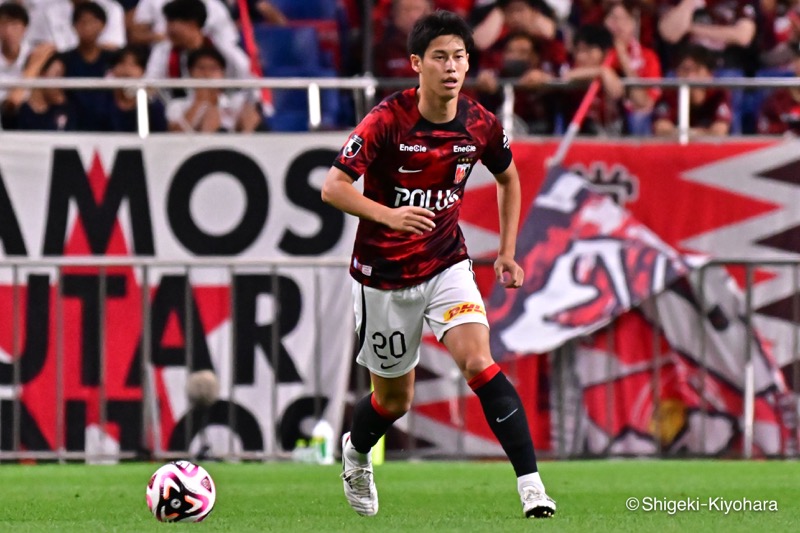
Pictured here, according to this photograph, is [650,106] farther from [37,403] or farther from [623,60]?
[37,403]

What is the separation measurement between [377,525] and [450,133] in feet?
6.44

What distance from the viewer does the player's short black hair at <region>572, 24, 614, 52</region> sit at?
14.7m

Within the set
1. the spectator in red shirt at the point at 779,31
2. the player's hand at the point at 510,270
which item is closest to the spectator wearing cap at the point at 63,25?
the spectator in red shirt at the point at 779,31

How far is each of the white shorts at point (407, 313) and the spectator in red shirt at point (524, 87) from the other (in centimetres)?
580

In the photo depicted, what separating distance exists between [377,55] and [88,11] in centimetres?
274

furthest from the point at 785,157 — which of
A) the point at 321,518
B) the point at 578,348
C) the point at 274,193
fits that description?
the point at 321,518

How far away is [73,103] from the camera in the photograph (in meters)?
14.2

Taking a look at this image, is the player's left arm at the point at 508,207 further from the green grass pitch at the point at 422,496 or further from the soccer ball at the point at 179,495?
the soccer ball at the point at 179,495

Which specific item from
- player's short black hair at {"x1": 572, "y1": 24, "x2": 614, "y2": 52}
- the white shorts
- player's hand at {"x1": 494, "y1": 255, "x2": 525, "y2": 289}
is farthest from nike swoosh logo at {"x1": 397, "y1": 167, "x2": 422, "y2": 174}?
player's short black hair at {"x1": 572, "y1": 24, "x2": 614, "y2": 52}

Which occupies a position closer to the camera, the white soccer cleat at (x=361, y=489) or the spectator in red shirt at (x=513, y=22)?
the white soccer cleat at (x=361, y=489)

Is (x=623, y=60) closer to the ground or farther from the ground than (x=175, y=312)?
farther from the ground

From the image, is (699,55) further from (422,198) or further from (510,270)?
(422,198)

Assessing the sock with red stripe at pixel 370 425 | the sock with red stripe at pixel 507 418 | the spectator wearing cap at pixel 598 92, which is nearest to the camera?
the sock with red stripe at pixel 507 418

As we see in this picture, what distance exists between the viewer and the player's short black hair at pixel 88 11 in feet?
48.5
